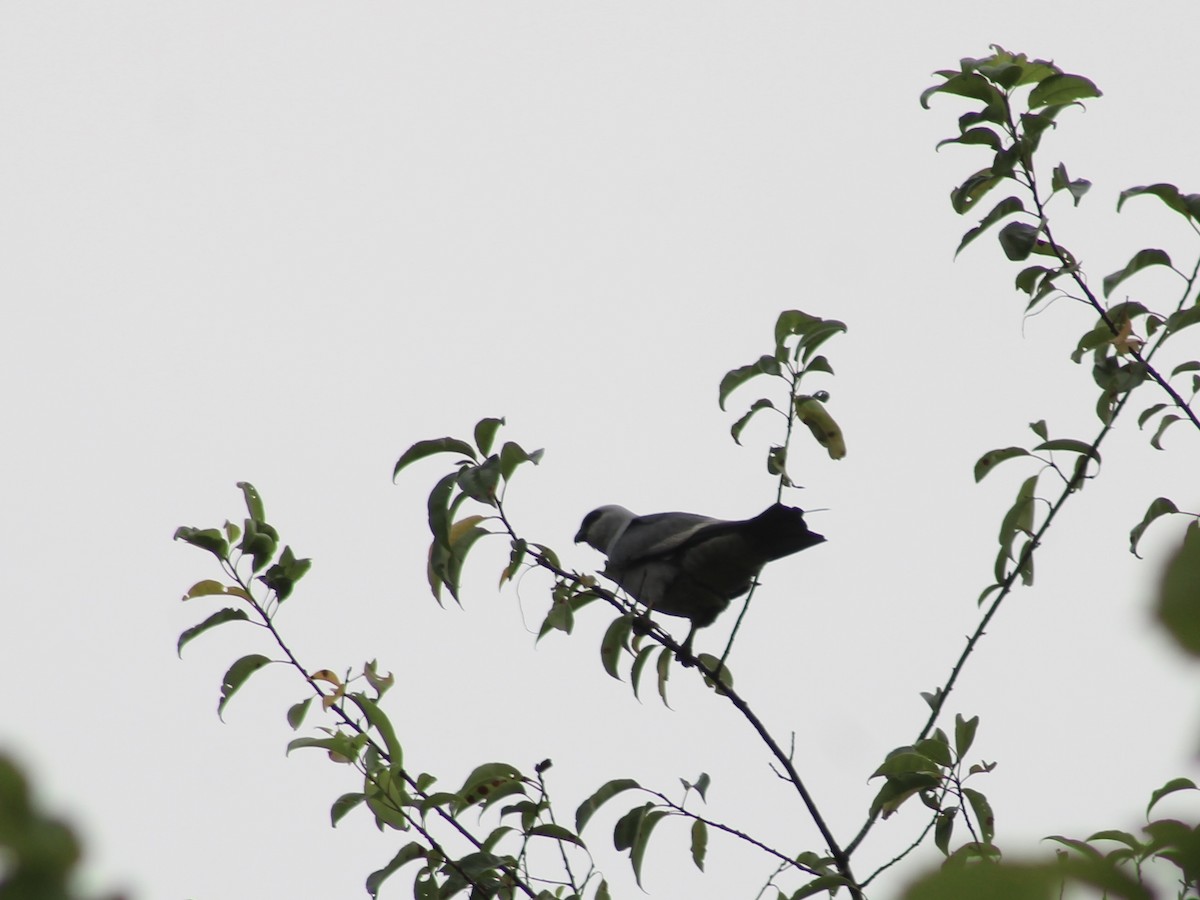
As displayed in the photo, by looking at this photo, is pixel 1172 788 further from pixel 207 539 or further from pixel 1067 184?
pixel 207 539

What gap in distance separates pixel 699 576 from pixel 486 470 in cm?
300

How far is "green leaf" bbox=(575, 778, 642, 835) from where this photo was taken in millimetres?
3469

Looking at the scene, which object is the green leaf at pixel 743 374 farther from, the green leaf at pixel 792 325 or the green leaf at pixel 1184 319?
the green leaf at pixel 1184 319

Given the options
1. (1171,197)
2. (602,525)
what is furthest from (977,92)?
(602,525)

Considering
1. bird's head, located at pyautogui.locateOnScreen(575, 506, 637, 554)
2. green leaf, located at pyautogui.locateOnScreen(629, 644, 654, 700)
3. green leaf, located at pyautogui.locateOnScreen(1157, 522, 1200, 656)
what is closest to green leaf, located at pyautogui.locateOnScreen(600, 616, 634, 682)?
green leaf, located at pyautogui.locateOnScreen(629, 644, 654, 700)

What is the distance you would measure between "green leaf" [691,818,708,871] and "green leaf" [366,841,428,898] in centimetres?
81

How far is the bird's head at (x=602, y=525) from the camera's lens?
8.48m

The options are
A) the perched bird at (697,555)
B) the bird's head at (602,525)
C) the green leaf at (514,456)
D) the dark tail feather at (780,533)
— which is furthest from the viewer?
the bird's head at (602,525)

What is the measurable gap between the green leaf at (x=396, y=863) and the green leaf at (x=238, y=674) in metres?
0.68

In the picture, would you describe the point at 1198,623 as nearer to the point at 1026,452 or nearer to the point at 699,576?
the point at 1026,452

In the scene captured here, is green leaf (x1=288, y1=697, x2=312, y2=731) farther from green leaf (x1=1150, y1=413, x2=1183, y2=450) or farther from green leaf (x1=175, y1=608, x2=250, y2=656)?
green leaf (x1=1150, y1=413, x2=1183, y2=450)

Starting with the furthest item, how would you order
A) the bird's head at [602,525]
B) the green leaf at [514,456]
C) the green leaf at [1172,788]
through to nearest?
the bird's head at [602,525] → the green leaf at [514,456] → the green leaf at [1172,788]

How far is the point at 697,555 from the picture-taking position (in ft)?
19.9

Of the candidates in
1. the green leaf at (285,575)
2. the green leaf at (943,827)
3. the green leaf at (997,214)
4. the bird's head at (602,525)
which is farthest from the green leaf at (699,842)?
the bird's head at (602,525)
